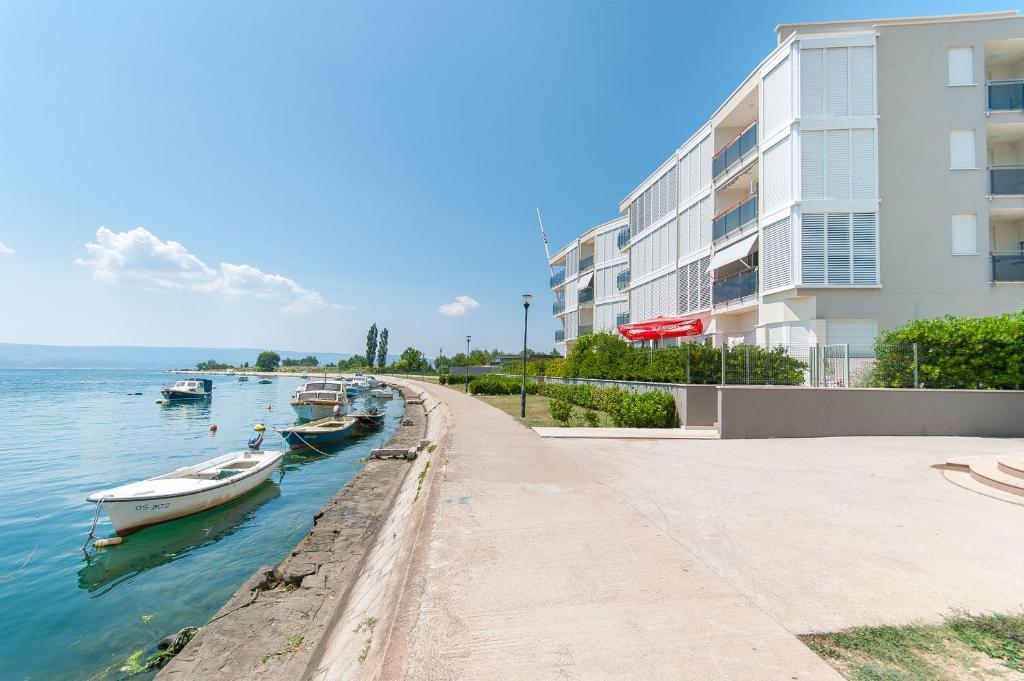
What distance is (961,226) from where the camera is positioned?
701 inches

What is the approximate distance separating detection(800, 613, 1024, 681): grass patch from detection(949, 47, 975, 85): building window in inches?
930

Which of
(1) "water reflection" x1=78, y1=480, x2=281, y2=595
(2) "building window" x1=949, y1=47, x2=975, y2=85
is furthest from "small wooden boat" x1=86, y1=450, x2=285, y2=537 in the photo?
(2) "building window" x1=949, y1=47, x2=975, y2=85

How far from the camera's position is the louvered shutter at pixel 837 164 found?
17.8 m

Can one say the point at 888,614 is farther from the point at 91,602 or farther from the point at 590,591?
the point at 91,602

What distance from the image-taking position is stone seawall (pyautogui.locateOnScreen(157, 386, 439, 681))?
478 centimetres

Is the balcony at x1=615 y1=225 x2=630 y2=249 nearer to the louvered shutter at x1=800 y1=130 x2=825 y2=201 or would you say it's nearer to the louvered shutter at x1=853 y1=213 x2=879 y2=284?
the louvered shutter at x1=800 y1=130 x2=825 y2=201

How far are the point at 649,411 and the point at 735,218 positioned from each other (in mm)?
12406

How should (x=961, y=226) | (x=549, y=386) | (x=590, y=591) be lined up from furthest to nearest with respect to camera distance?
(x=549, y=386)
(x=961, y=226)
(x=590, y=591)

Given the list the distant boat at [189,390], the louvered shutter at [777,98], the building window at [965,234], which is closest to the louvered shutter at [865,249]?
the building window at [965,234]

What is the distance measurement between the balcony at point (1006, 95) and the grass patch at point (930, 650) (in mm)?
23922

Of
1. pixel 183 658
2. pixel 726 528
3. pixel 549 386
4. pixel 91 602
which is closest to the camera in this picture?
pixel 183 658

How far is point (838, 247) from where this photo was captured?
17594 millimetres

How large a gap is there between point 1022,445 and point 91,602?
20.2 metres

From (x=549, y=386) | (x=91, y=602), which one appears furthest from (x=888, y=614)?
(x=549, y=386)
